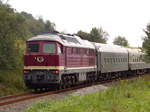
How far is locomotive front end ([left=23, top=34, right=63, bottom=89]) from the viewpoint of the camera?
20.7m

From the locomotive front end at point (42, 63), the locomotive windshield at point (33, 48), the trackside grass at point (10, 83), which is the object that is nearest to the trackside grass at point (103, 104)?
the locomotive front end at point (42, 63)

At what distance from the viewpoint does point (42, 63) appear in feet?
68.6

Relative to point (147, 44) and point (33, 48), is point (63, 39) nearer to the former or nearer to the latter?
point (33, 48)

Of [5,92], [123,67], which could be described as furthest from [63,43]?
[123,67]

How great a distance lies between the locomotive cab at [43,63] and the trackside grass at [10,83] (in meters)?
1.73

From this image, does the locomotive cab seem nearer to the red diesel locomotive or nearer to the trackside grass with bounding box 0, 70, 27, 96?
the red diesel locomotive

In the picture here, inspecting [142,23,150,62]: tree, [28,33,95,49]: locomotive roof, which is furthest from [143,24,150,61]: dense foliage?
[28,33,95,49]: locomotive roof

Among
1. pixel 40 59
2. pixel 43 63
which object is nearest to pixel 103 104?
pixel 43 63

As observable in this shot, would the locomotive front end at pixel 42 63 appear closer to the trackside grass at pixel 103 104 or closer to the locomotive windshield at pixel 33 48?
the locomotive windshield at pixel 33 48

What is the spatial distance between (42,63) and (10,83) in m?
3.83

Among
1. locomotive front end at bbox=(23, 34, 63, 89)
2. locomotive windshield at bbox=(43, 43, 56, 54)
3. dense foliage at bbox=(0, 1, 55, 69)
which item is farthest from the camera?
dense foliage at bbox=(0, 1, 55, 69)

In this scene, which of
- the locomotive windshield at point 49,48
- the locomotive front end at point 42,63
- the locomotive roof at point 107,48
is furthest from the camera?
the locomotive roof at point 107,48

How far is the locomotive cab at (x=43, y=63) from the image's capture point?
20.7 metres

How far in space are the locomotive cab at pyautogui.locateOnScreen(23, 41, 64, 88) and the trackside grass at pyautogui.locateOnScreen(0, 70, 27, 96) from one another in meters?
1.73
